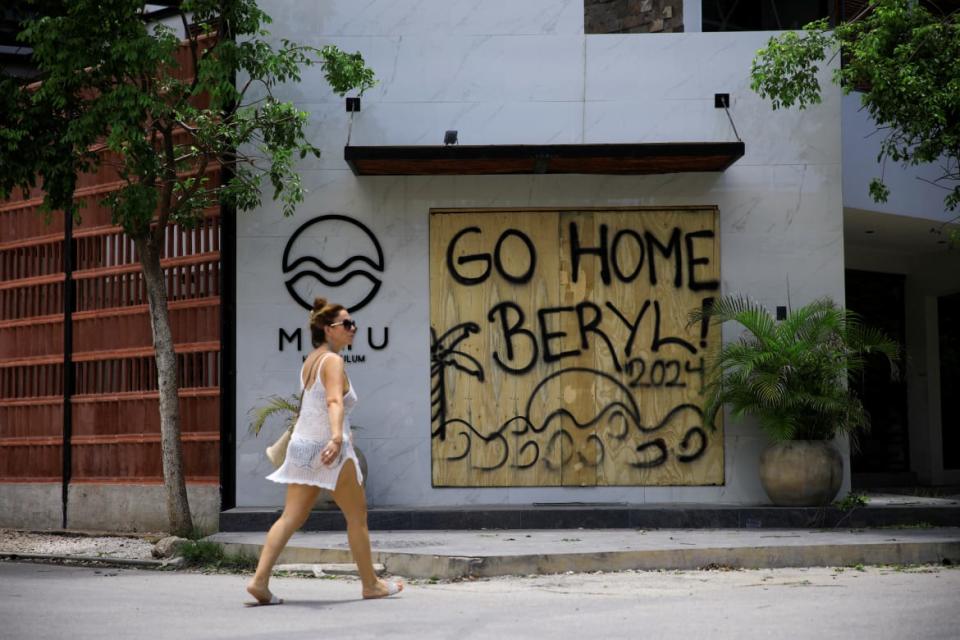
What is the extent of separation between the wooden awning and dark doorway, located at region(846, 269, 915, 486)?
7037 mm

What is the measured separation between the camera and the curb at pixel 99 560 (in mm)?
10750

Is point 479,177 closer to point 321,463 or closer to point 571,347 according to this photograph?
point 571,347

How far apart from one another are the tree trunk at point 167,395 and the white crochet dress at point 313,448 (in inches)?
182

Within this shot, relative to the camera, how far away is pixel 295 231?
43.0 ft

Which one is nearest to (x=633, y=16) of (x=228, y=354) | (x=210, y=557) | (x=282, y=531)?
(x=228, y=354)

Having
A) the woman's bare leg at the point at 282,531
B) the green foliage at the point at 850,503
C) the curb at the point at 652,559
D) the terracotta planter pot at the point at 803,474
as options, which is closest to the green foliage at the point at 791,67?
the terracotta planter pot at the point at 803,474

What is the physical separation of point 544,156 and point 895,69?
10.9 feet

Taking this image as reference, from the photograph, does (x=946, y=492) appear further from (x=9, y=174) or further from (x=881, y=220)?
(x=9, y=174)

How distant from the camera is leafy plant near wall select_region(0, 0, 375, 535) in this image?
1106cm

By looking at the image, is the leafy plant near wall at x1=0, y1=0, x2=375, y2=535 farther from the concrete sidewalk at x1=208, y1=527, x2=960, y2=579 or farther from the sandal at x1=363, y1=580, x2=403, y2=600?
the sandal at x1=363, y1=580, x2=403, y2=600

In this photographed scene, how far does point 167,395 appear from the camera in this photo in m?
11.9

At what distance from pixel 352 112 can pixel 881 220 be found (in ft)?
21.8

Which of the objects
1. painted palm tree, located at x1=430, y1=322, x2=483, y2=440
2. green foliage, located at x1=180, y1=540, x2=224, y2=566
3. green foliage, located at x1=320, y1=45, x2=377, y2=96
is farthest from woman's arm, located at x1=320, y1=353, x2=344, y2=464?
painted palm tree, located at x1=430, y1=322, x2=483, y2=440

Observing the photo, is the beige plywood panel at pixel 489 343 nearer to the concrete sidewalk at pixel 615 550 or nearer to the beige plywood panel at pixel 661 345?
the beige plywood panel at pixel 661 345
